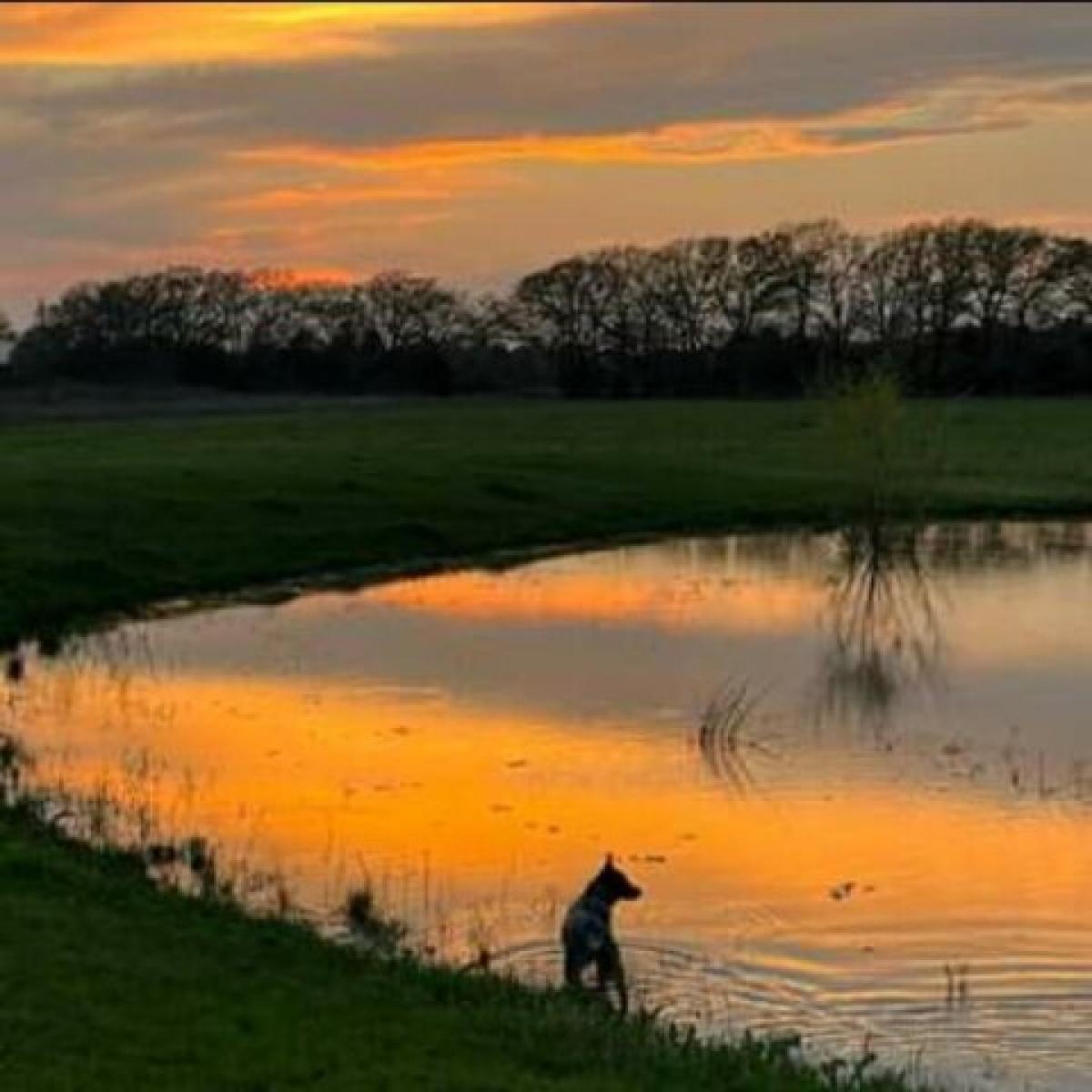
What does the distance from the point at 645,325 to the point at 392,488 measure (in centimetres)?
7759

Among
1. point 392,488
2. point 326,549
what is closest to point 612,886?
point 326,549

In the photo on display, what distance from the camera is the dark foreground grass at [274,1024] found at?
9.09 m

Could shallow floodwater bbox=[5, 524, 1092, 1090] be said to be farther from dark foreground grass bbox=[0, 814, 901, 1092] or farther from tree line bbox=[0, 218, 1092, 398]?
tree line bbox=[0, 218, 1092, 398]

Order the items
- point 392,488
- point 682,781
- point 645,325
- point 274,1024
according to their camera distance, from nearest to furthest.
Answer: point 274,1024
point 682,781
point 392,488
point 645,325

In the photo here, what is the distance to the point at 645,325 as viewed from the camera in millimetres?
125438

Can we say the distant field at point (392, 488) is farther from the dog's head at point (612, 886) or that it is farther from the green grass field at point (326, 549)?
the dog's head at point (612, 886)

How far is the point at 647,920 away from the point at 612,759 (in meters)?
5.99

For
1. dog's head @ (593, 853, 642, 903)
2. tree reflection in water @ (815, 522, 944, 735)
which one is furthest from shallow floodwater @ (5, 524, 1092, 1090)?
dog's head @ (593, 853, 642, 903)

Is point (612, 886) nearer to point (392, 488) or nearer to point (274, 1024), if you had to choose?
point (274, 1024)

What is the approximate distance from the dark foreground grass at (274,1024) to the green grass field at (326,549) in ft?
0.08

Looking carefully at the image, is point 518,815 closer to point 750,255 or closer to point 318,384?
point 318,384

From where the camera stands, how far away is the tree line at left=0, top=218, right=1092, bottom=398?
117m

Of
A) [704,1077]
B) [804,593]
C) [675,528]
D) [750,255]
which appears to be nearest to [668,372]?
[750,255]

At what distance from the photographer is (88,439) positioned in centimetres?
7069
